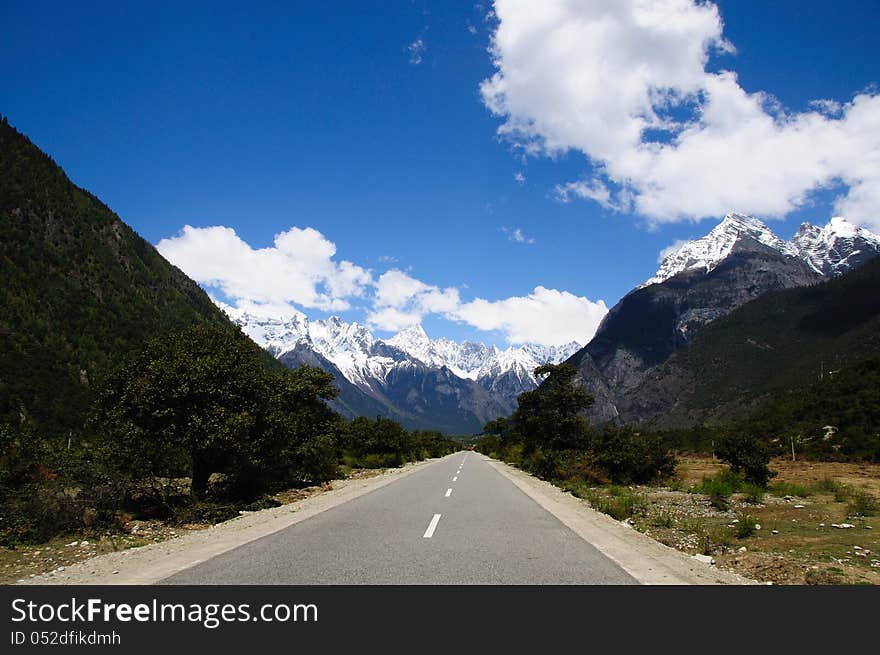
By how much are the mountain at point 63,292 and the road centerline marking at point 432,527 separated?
66542 millimetres

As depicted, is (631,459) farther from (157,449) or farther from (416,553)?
(157,449)

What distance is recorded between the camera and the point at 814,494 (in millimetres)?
20172

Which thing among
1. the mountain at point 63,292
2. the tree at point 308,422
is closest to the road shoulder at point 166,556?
the tree at point 308,422

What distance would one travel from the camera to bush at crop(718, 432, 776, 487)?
22.9 meters

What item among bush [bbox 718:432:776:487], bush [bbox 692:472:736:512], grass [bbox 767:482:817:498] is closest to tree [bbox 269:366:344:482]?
bush [bbox 692:472:736:512]

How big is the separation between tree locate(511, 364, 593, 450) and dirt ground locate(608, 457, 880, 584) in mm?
15763

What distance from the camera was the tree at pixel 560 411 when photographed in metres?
36.7

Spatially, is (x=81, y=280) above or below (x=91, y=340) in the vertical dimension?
above

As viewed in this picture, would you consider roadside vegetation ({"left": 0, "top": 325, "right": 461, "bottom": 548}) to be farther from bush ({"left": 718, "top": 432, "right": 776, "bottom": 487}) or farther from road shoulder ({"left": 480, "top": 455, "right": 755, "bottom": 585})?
bush ({"left": 718, "top": 432, "right": 776, "bottom": 487})
